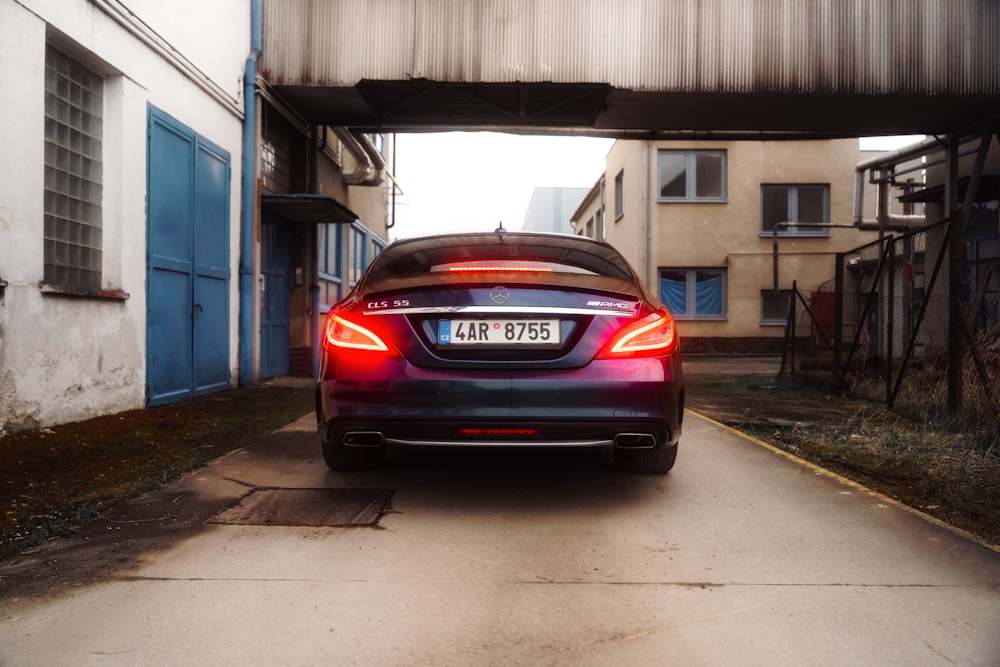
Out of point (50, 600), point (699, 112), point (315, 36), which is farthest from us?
point (699, 112)

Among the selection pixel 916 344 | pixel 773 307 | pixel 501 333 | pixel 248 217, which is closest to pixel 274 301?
pixel 248 217

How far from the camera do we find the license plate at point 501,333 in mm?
3615

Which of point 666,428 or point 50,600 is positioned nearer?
point 50,600

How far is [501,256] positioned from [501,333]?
1.97ft

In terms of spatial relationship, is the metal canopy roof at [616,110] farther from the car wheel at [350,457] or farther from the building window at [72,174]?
the car wheel at [350,457]

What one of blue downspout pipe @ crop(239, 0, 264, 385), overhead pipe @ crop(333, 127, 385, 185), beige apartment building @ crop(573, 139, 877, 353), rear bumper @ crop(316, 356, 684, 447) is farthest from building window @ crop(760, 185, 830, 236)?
rear bumper @ crop(316, 356, 684, 447)

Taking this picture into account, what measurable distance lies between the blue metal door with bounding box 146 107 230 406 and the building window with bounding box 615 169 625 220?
18.1 m

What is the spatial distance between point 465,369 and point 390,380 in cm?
35

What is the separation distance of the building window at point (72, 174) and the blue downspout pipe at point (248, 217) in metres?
3.08

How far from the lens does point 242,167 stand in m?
10.0

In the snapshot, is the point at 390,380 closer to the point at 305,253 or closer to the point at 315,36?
the point at 315,36

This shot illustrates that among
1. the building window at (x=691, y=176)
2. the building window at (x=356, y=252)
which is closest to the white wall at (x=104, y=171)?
the building window at (x=356, y=252)

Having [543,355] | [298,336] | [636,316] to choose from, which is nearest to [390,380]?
[543,355]

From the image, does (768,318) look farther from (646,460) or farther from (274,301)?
(646,460)
